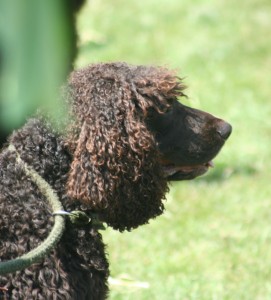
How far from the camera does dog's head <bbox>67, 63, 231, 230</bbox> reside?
2744 millimetres

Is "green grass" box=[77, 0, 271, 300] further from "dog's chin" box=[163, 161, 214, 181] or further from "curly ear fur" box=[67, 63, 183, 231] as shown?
"dog's chin" box=[163, 161, 214, 181]

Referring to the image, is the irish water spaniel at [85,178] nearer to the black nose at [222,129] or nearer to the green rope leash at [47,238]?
the green rope leash at [47,238]

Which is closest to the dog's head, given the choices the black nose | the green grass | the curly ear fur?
the curly ear fur

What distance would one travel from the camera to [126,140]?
282cm

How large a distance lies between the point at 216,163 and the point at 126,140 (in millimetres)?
4303

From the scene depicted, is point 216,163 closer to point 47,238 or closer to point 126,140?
point 126,140

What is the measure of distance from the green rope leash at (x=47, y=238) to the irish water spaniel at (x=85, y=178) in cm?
2

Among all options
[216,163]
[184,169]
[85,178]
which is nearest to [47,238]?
[85,178]

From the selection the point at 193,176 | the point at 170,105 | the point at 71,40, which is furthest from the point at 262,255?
the point at 71,40

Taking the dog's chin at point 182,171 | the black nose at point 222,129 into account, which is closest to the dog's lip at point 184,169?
the dog's chin at point 182,171

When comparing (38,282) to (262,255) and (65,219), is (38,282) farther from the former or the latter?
(262,255)

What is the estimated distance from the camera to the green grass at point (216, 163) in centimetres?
466

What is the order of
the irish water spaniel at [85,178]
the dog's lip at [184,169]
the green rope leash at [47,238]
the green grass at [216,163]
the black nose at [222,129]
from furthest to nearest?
the green grass at [216,163], the black nose at [222,129], the dog's lip at [184,169], the irish water spaniel at [85,178], the green rope leash at [47,238]

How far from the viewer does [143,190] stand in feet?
9.49
